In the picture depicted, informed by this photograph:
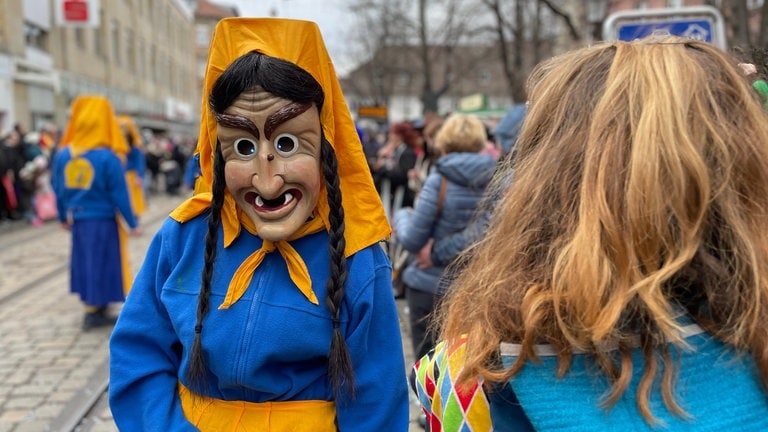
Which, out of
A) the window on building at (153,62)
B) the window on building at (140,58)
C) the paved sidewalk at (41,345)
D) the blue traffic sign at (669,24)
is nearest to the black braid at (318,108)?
the paved sidewalk at (41,345)

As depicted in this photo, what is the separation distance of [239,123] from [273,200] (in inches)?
8.2

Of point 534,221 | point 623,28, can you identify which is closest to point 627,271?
point 534,221

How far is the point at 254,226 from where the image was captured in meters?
1.75

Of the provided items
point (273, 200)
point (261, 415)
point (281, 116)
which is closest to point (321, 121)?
point (281, 116)

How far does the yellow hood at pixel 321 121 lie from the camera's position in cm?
164

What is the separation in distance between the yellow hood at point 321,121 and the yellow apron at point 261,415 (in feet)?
1.35

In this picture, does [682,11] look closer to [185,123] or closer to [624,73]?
[624,73]

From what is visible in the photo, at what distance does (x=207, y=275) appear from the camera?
169 centimetres

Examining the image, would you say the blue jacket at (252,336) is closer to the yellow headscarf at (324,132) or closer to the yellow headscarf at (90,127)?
the yellow headscarf at (324,132)

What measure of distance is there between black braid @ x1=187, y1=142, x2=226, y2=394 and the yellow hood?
1.2 inches

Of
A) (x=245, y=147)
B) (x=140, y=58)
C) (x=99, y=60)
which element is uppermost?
(x=140, y=58)

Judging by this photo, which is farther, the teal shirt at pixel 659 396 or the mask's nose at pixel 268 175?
the mask's nose at pixel 268 175

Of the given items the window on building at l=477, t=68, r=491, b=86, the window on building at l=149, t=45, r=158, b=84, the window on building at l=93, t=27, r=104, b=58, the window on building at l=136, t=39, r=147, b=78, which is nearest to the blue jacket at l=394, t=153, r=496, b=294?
the window on building at l=93, t=27, r=104, b=58

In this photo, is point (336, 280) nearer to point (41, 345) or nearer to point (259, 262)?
point (259, 262)
